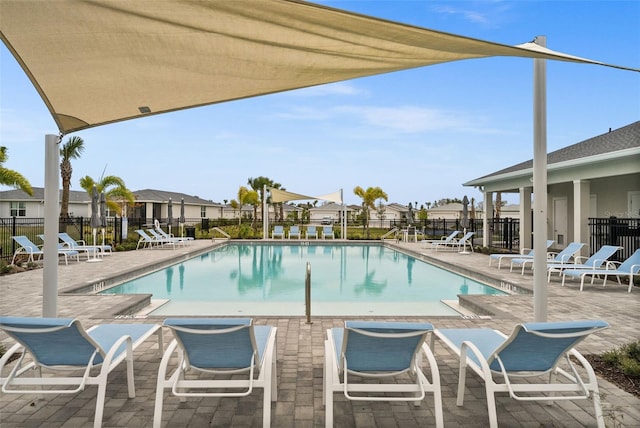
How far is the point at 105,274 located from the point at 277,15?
28.6ft

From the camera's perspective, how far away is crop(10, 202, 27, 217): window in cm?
2941

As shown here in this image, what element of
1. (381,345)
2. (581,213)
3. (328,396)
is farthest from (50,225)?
(581,213)

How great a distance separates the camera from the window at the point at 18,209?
29406mm

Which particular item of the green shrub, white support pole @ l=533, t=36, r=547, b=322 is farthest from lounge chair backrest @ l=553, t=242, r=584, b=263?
white support pole @ l=533, t=36, r=547, b=322

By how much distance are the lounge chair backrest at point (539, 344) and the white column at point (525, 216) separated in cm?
1288

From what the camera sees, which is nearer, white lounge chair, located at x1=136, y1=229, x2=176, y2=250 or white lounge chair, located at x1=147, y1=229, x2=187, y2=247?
white lounge chair, located at x1=136, y1=229, x2=176, y2=250

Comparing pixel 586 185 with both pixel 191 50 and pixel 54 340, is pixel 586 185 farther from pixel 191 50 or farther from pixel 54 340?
pixel 54 340

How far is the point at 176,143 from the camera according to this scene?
29875 millimetres

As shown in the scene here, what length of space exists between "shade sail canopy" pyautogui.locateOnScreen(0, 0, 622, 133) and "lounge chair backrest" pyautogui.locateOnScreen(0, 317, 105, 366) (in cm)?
207

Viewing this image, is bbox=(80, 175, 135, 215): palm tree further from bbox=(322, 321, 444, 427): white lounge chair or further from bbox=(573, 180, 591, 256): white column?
bbox=(322, 321, 444, 427): white lounge chair

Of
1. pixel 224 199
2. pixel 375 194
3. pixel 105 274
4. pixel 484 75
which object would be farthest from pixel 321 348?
pixel 224 199

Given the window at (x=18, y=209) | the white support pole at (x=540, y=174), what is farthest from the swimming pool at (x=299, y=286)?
the window at (x=18, y=209)

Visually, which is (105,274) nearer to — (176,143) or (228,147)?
(176,143)

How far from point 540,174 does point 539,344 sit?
171 cm
